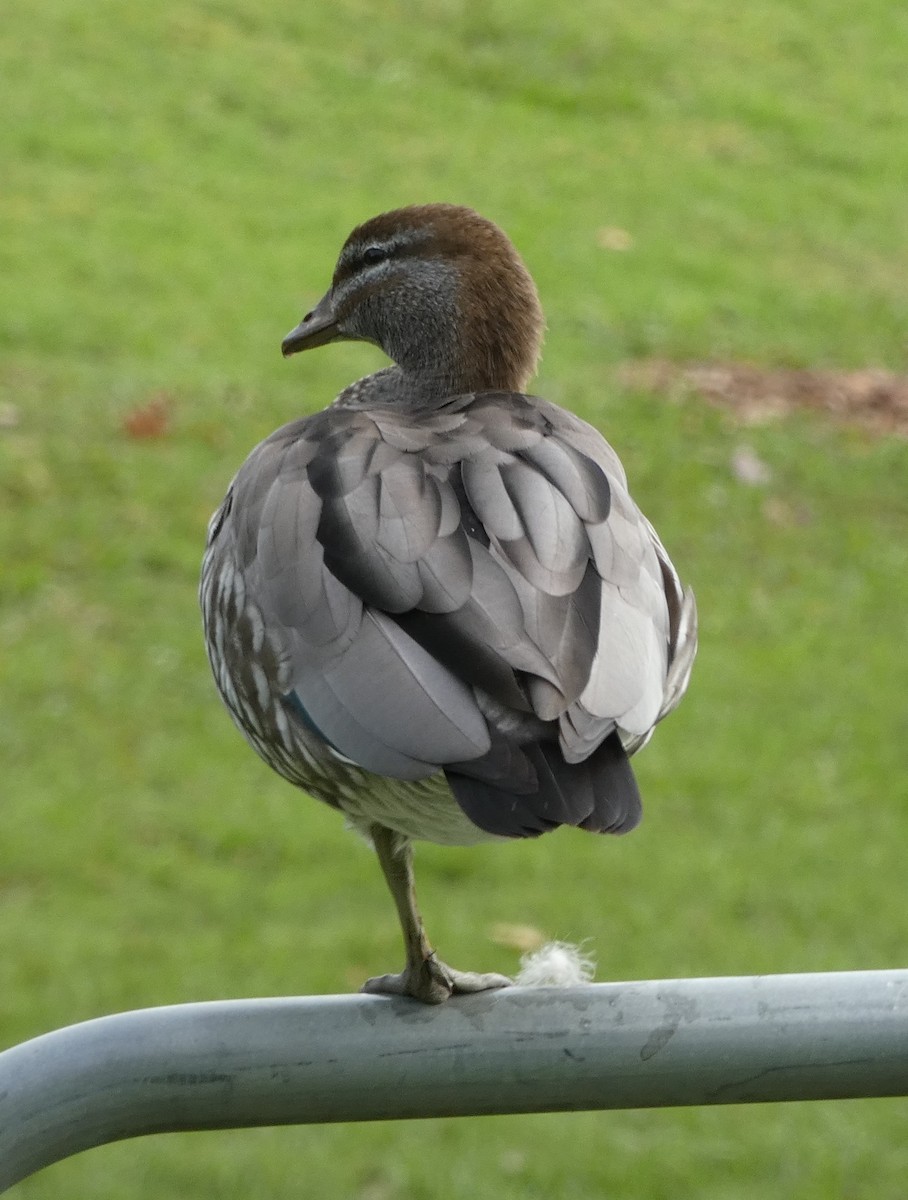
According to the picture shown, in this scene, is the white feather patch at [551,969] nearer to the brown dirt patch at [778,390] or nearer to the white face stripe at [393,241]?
the white face stripe at [393,241]

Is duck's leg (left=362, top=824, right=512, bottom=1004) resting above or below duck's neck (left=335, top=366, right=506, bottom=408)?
below

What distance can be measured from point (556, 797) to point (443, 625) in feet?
1.10

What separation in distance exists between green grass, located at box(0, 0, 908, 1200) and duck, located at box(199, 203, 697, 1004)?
254 cm

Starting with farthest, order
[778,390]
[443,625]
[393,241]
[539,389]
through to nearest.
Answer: [778,390]
[539,389]
[393,241]
[443,625]

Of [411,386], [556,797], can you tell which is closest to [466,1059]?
[556,797]

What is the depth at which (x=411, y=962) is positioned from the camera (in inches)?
98.3

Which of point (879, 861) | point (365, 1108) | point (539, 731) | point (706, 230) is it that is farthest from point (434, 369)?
point (706, 230)

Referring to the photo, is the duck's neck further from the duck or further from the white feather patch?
the white feather patch

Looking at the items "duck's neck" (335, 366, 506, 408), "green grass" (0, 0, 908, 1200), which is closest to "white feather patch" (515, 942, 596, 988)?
"duck's neck" (335, 366, 506, 408)

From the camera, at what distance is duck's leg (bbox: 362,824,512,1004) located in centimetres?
244

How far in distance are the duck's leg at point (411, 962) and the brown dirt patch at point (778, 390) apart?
6.70 m

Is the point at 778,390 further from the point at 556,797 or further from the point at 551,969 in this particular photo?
the point at 556,797

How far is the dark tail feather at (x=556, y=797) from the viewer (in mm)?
1927

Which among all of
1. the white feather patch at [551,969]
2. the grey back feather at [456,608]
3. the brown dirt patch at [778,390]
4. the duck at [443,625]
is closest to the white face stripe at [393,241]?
the duck at [443,625]
